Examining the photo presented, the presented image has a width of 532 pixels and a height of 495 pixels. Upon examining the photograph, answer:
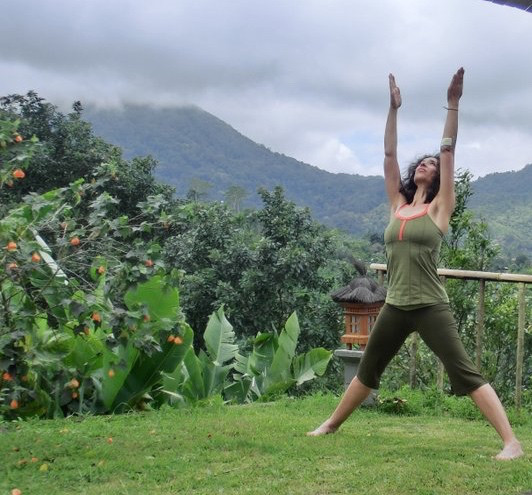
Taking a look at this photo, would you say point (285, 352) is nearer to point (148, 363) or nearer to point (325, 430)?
point (148, 363)

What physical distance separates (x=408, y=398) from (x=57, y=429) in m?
2.81

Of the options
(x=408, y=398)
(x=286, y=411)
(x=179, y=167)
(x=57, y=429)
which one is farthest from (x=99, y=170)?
(x=179, y=167)

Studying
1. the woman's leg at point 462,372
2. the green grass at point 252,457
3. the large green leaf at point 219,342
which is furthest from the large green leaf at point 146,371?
the woman's leg at point 462,372

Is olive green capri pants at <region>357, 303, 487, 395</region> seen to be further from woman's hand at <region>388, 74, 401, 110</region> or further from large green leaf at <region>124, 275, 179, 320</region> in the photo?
large green leaf at <region>124, 275, 179, 320</region>

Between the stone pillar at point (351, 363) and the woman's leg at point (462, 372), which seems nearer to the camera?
the woman's leg at point (462, 372)

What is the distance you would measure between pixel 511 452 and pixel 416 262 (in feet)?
3.78

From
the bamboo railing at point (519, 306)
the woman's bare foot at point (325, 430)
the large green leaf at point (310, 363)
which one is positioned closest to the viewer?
the woman's bare foot at point (325, 430)

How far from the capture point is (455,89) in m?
4.55

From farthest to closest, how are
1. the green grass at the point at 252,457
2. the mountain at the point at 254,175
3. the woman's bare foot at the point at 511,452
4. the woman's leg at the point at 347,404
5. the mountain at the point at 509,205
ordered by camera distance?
1. the mountain at the point at 254,175
2. the mountain at the point at 509,205
3. the woman's leg at the point at 347,404
4. the woman's bare foot at the point at 511,452
5. the green grass at the point at 252,457

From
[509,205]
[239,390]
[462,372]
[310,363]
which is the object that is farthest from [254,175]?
[462,372]

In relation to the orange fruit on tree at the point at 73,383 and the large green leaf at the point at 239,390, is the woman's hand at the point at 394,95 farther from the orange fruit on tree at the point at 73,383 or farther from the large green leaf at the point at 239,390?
the large green leaf at the point at 239,390

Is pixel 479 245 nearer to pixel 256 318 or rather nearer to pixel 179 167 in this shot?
pixel 256 318

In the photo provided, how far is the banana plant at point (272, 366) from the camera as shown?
779 cm

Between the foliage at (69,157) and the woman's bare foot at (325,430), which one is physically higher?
the foliage at (69,157)
